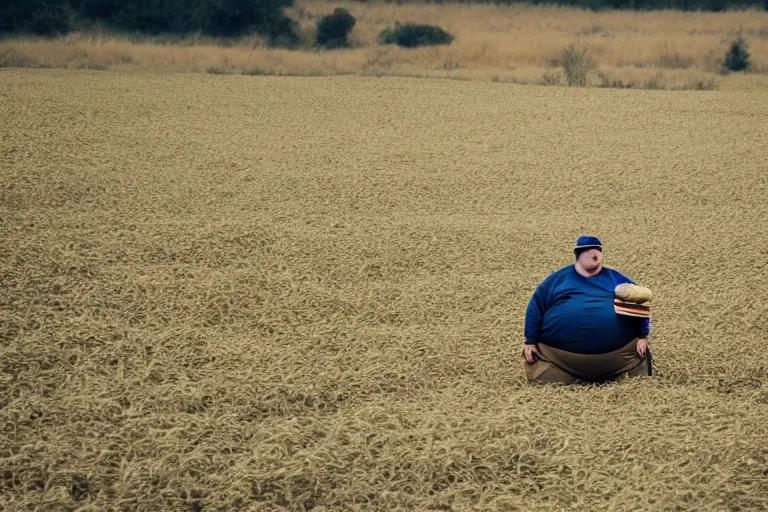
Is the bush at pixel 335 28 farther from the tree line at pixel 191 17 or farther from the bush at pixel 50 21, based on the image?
the bush at pixel 50 21

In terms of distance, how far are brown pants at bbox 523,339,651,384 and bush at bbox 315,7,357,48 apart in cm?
1985

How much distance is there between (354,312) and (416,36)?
750 inches

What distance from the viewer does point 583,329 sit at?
453 cm

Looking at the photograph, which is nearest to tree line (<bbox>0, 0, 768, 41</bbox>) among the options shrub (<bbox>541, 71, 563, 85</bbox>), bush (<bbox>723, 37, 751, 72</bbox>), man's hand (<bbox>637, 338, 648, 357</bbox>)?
shrub (<bbox>541, 71, 563, 85</bbox>)

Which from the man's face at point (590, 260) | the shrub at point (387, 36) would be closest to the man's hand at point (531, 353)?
the man's face at point (590, 260)

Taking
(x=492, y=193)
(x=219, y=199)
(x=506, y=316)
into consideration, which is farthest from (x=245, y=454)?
(x=492, y=193)

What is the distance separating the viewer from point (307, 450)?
397 centimetres

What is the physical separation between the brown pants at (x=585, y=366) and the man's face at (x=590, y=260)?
463 mm

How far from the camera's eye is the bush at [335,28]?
23594 mm

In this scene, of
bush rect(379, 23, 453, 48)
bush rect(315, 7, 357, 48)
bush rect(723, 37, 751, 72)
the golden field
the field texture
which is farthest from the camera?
bush rect(379, 23, 453, 48)

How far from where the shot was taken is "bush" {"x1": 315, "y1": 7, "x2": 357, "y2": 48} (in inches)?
929

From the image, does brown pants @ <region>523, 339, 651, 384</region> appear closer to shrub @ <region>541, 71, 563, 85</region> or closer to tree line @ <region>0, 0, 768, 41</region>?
shrub @ <region>541, 71, 563, 85</region>

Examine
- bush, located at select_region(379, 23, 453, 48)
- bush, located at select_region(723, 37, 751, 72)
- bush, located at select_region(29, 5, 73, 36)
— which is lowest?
bush, located at select_region(723, 37, 751, 72)

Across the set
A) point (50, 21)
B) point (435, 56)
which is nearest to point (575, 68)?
point (435, 56)
